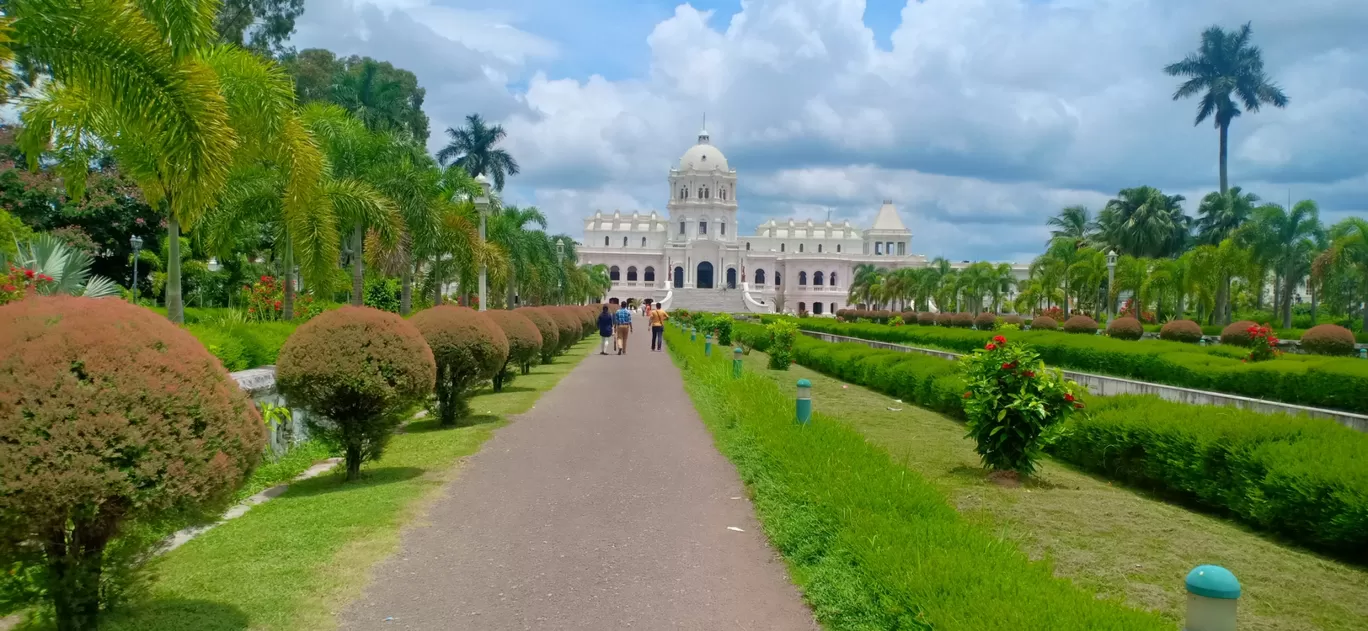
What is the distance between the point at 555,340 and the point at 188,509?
16633 millimetres

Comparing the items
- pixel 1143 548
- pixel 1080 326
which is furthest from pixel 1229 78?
pixel 1143 548

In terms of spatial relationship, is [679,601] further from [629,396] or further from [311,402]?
[629,396]

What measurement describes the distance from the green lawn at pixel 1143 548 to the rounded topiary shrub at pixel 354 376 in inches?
184

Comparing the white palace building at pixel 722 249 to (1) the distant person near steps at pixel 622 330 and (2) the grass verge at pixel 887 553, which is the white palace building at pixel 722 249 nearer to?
(1) the distant person near steps at pixel 622 330

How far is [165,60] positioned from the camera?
7695 millimetres

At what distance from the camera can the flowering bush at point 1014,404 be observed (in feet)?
24.8

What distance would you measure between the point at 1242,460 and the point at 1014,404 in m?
1.67

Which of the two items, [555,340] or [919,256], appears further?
[919,256]

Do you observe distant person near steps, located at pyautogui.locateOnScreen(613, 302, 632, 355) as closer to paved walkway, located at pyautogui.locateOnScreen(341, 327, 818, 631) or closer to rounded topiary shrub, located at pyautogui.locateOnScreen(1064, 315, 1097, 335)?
rounded topiary shrub, located at pyautogui.locateOnScreen(1064, 315, 1097, 335)

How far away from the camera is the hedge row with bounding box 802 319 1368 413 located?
45.3ft

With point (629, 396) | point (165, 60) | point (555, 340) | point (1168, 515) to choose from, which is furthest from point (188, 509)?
point (555, 340)

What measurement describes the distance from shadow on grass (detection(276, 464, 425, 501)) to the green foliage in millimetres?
6468

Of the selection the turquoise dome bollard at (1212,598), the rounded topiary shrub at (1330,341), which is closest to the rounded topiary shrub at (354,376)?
the turquoise dome bollard at (1212,598)

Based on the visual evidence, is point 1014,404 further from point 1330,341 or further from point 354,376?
point 1330,341
